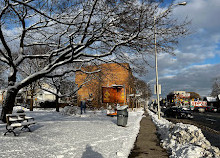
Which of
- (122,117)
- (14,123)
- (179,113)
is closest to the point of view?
(14,123)

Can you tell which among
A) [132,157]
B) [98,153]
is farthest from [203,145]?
[98,153]

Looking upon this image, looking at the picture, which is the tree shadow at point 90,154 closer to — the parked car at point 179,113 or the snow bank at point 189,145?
the snow bank at point 189,145

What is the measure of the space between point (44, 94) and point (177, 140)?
69.9m

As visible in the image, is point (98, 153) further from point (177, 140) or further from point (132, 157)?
point (177, 140)

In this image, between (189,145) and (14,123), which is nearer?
(189,145)

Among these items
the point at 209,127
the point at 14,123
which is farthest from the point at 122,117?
the point at 209,127

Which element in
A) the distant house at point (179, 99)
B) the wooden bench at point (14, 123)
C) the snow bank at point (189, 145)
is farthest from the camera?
the distant house at point (179, 99)

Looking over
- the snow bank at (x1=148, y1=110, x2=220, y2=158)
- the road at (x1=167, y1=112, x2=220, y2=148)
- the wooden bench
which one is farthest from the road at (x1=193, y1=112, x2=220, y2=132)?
the wooden bench

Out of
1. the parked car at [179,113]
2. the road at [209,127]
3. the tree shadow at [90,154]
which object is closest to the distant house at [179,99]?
the parked car at [179,113]

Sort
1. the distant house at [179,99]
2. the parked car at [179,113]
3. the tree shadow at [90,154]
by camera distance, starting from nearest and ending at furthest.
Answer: the tree shadow at [90,154] → the parked car at [179,113] → the distant house at [179,99]

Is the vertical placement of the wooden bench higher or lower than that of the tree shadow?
higher

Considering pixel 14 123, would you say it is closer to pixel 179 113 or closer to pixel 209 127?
pixel 209 127

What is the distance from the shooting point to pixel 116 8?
278 inches

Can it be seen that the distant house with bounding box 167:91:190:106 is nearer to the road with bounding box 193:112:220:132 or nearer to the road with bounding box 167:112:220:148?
the road with bounding box 193:112:220:132
